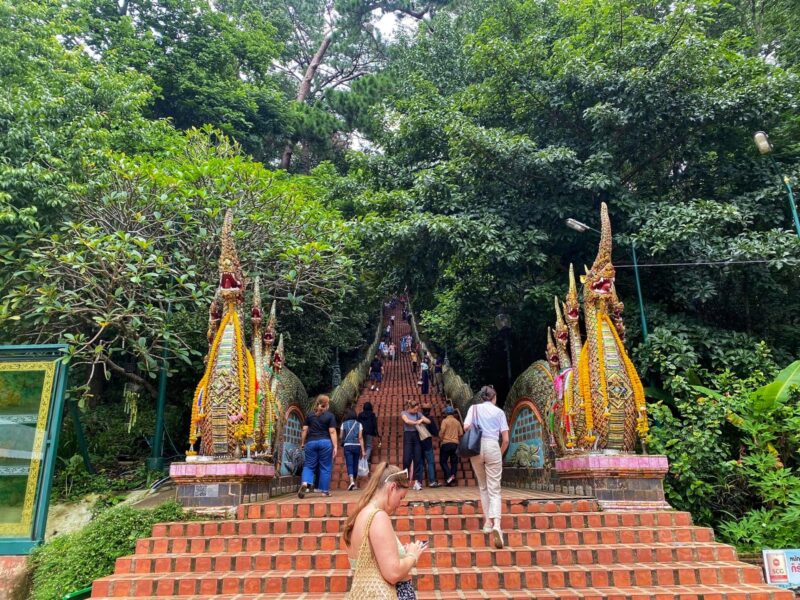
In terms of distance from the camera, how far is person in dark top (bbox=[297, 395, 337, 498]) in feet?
25.1

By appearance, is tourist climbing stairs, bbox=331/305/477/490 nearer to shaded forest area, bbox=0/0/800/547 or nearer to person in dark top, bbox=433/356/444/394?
→ person in dark top, bbox=433/356/444/394

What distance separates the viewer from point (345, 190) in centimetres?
1395

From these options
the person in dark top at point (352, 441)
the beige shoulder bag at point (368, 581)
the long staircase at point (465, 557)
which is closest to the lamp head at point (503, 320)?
the person in dark top at point (352, 441)

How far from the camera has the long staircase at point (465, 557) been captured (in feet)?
15.7

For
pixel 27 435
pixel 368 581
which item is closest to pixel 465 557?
pixel 368 581

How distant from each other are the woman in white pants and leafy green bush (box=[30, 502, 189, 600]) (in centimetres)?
349

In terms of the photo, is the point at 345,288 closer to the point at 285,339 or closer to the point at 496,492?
the point at 285,339

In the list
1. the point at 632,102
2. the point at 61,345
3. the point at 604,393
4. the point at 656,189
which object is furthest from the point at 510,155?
the point at 61,345

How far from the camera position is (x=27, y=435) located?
6.51m

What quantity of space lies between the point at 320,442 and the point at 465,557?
3036 mm

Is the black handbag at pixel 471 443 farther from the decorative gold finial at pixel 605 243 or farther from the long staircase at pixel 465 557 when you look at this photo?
the decorative gold finial at pixel 605 243

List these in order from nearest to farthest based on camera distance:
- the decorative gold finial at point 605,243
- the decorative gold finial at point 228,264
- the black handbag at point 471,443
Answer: the black handbag at point 471,443 < the decorative gold finial at point 605,243 < the decorative gold finial at point 228,264

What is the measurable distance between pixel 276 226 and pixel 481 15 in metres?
9.89

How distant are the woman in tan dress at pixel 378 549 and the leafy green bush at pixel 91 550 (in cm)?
444
